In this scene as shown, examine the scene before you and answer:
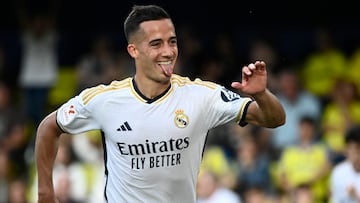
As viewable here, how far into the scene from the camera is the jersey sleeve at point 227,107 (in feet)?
23.9

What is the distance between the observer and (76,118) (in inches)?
300

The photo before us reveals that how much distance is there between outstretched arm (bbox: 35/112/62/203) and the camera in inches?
305

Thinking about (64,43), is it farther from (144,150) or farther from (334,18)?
(144,150)

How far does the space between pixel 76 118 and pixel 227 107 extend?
3.43 feet

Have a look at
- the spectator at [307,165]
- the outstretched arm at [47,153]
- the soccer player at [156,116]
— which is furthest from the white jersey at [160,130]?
the spectator at [307,165]

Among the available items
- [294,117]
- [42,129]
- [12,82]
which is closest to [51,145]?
[42,129]

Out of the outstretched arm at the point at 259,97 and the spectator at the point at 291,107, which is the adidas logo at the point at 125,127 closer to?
the outstretched arm at the point at 259,97

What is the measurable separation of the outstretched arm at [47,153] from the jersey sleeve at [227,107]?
1121 millimetres

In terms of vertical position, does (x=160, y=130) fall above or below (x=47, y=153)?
above

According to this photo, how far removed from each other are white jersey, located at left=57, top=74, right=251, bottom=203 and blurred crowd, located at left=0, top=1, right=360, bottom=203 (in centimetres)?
470

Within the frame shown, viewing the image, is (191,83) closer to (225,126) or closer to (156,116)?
(156,116)

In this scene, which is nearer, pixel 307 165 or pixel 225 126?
pixel 307 165

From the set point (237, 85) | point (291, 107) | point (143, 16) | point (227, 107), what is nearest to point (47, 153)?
point (143, 16)

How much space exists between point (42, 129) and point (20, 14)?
28.0ft
